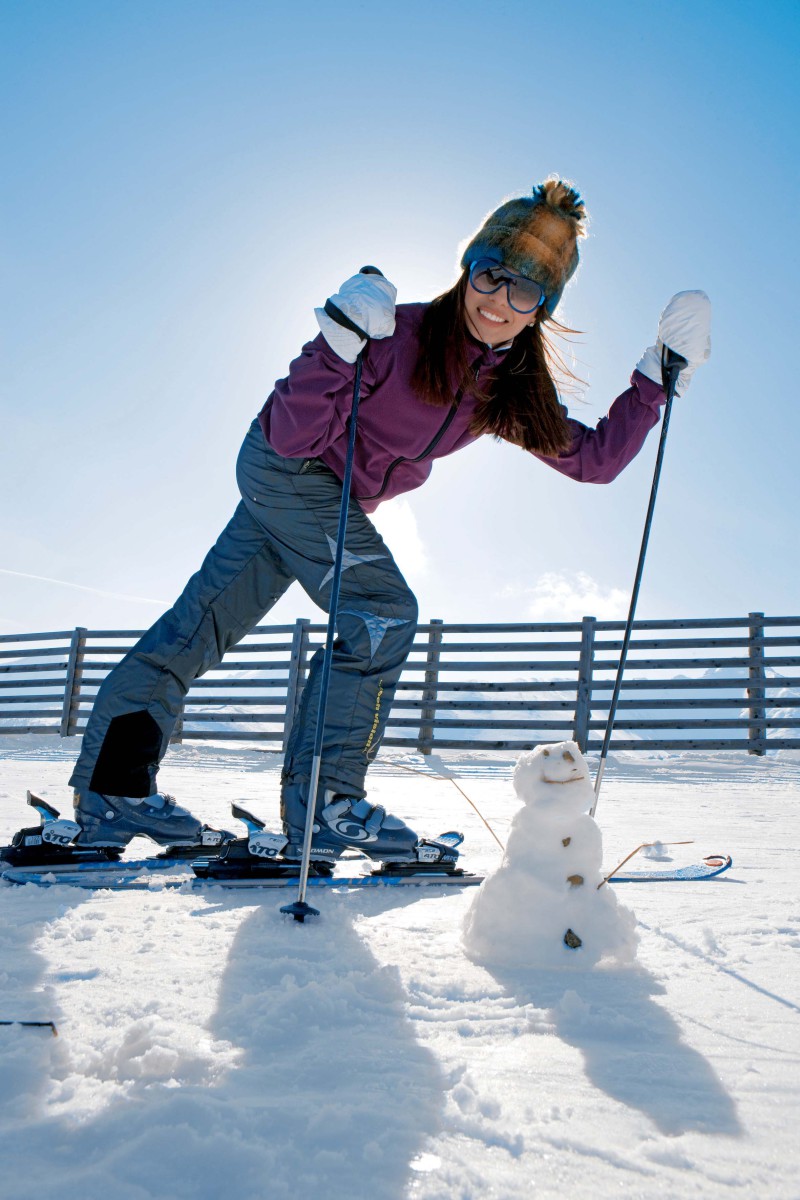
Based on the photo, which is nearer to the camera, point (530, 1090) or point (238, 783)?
point (530, 1090)

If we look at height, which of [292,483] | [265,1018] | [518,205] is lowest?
[265,1018]

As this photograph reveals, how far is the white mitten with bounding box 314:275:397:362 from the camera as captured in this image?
1631mm

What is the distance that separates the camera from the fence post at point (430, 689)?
7.87 metres

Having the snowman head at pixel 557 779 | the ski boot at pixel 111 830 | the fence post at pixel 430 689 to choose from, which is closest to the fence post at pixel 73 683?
the fence post at pixel 430 689

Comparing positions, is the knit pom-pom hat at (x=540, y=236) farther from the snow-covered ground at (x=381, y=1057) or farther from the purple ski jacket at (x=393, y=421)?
the snow-covered ground at (x=381, y=1057)

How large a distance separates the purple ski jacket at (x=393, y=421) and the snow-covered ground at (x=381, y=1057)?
1.02m

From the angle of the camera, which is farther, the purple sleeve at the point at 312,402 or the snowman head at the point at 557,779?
the purple sleeve at the point at 312,402

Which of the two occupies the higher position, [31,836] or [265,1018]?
[265,1018]

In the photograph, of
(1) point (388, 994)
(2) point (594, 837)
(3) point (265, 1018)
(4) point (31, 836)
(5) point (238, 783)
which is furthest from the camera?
(5) point (238, 783)

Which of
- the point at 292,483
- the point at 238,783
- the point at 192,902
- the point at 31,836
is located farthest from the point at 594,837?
the point at 238,783

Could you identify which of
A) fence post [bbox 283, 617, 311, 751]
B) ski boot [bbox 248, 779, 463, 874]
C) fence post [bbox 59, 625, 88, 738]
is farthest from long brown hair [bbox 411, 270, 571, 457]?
fence post [bbox 59, 625, 88, 738]

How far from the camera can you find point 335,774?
1.75m

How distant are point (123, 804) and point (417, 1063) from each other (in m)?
1.37

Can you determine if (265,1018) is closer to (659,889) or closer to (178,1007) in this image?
(178,1007)
